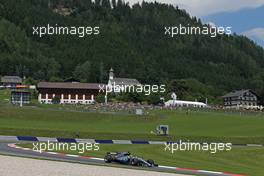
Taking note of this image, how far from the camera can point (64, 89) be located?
6294 inches

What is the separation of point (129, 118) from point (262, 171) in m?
55.7

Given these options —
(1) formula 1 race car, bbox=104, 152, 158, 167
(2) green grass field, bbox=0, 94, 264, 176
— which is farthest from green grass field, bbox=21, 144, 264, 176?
(1) formula 1 race car, bbox=104, 152, 158, 167

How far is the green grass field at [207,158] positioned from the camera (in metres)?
41.7

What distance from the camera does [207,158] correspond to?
48.0m

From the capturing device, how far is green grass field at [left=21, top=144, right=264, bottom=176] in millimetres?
41656
